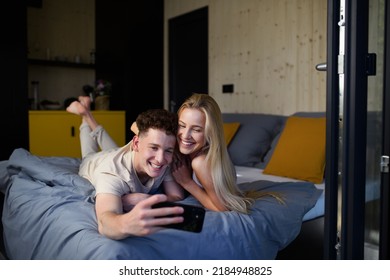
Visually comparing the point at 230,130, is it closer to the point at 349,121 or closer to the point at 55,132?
the point at 349,121

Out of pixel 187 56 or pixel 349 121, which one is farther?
pixel 187 56

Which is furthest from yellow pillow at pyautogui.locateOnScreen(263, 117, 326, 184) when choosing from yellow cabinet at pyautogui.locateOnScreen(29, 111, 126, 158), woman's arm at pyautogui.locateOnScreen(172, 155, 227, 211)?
yellow cabinet at pyautogui.locateOnScreen(29, 111, 126, 158)

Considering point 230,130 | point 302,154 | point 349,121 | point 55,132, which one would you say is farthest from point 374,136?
point 55,132

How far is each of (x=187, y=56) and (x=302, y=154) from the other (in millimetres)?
692

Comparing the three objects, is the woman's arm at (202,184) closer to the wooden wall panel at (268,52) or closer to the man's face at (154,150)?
the man's face at (154,150)

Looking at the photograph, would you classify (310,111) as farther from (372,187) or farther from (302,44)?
(372,187)

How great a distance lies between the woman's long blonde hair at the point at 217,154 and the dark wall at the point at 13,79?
181cm

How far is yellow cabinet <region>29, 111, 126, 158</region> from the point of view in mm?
2211

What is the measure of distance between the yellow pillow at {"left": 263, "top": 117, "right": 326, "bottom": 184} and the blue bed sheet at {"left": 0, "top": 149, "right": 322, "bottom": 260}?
0.93ft

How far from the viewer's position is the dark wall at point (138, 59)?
186 cm

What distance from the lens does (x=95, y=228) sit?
2.47 feet

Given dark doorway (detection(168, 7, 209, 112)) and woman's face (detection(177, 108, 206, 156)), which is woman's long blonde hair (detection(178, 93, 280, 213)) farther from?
dark doorway (detection(168, 7, 209, 112))
